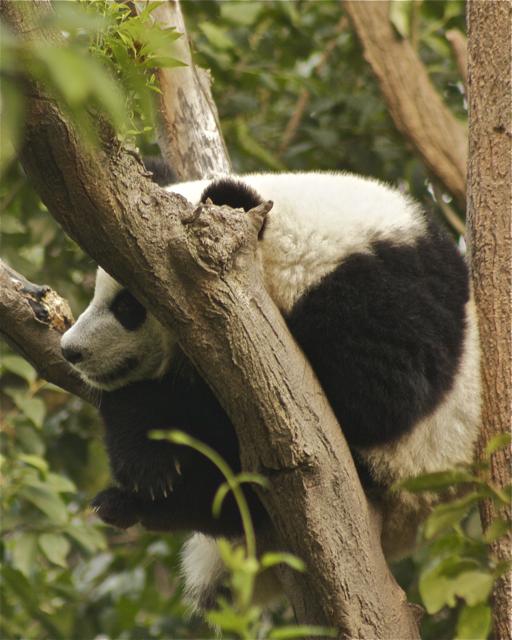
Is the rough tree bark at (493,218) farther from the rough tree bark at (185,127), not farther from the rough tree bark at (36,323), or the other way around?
the rough tree bark at (36,323)

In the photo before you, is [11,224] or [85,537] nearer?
[85,537]

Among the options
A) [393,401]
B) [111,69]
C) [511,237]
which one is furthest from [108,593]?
[111,69]

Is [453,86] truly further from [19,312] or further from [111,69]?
[111,69]

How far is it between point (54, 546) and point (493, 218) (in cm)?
169

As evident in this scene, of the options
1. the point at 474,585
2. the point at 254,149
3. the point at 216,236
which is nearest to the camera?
the point at 474,585

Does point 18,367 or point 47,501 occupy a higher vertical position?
point 18,367

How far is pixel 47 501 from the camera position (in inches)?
111

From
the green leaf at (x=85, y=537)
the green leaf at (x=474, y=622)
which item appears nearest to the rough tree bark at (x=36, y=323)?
the green leaf at (x=85, y=537)

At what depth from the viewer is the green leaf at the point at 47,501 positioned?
2.79 meters

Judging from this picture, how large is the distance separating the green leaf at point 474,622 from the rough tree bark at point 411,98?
2.34 m

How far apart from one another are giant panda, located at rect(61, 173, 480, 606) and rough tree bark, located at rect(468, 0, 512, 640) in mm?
50

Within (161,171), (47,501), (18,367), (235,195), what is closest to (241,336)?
(235,195)

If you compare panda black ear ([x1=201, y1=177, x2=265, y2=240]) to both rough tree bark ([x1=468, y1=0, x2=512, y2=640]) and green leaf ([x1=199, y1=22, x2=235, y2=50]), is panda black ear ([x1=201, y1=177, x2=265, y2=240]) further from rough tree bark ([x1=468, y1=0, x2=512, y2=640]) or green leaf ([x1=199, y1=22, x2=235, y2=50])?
green leaf ([x1=199, y1=22, x2=235, y2=50])

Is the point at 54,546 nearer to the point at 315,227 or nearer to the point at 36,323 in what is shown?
the point at 36,323
